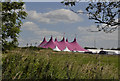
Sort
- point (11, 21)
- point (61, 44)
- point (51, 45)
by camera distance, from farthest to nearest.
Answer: point (61, 44) → point (51, 45) → point (11, 21)

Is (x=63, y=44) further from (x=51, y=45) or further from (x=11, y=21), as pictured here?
(x=11, y=21)

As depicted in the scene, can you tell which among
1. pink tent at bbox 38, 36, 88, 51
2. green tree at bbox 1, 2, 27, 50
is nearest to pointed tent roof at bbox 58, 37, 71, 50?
pink tent at bbox 38, 36, 88, 51

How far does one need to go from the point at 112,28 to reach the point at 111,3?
3.33 ft

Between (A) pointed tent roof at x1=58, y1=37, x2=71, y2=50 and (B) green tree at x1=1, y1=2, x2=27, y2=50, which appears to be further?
(A) pointed tent roof at x1=58, y1=37, x2=71, y2=50

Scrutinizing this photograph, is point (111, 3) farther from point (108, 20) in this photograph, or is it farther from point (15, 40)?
point (15, 40)

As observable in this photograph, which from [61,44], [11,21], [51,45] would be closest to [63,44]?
[61,44]

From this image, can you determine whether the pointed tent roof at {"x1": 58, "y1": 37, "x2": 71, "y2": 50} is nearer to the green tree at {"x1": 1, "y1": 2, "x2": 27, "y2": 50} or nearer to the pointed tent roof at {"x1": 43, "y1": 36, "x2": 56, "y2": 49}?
the pointed tent roof at {"x1": 43, "y1": 36, "x2": 56, "y2": 49}

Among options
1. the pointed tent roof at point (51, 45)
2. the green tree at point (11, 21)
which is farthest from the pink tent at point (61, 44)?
the green tree at point (11, 21)

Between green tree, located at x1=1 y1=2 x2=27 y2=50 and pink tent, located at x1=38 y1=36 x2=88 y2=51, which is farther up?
green tree, located at x1=1 y1=2 x2=27 y2=50

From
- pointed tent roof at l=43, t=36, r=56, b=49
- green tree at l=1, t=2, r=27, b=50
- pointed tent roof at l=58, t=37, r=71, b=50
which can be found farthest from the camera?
pointed tent roof at l=58, t=37, r=71, b=50

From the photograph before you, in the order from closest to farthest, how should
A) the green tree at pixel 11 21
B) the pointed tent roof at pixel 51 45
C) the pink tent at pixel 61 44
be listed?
the green tree at pixel 11 21, the pointed tent roof at pixel 51 45, the pink tent at pixel 61 44

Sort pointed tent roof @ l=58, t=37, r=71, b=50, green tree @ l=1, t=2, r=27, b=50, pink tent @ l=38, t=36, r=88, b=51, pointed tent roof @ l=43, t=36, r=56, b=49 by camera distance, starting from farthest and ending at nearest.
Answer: pointed tent roof @ l=58, t=37, r=71, b=50, pink tent @ l=38, t=36, r=88, b=51, pointed tent roof @ l=43, t=36, r=56, b=49, green tree @ l=1, t=2, r=27, b=50

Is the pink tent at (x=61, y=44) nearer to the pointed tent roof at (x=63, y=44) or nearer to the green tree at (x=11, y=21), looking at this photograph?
the pointed tent roof at (x=63, y=44)

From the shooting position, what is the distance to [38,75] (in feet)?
23.6
